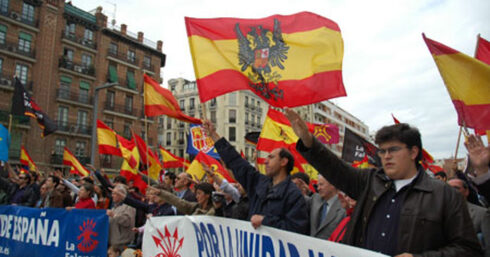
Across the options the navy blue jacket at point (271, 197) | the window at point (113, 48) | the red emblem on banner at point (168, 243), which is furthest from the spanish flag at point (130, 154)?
the window at point (113, 48)

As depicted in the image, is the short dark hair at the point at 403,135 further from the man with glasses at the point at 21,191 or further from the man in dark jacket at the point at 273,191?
the man with glasses at the point at 21,191

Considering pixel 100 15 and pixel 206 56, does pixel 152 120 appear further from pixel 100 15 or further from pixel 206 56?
pixel 206 56

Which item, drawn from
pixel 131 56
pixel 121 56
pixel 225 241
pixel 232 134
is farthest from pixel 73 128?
pixel 225 241

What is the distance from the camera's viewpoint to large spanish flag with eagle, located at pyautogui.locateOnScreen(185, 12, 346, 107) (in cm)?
421

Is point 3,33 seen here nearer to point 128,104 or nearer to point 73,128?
point 73,128

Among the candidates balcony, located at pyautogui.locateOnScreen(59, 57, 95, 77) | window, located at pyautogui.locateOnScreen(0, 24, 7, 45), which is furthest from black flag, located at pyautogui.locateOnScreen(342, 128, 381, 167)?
balcony, located at pyautogui.locateOnScreen(59, 57, 95, 77)

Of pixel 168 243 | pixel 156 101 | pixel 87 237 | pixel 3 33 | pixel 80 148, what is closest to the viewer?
pixel 168 243

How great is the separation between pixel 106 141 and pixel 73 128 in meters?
25.2

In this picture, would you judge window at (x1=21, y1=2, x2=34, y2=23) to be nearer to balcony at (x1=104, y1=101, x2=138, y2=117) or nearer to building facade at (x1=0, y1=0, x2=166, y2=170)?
building facade at (x1=0, y1=0, x2=166, y2=170)

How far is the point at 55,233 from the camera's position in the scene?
596cm

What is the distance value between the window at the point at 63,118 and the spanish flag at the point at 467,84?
35082 mm

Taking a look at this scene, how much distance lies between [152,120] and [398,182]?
137 ft

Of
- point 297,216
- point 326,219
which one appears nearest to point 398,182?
point 297,216

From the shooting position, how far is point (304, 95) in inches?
163
